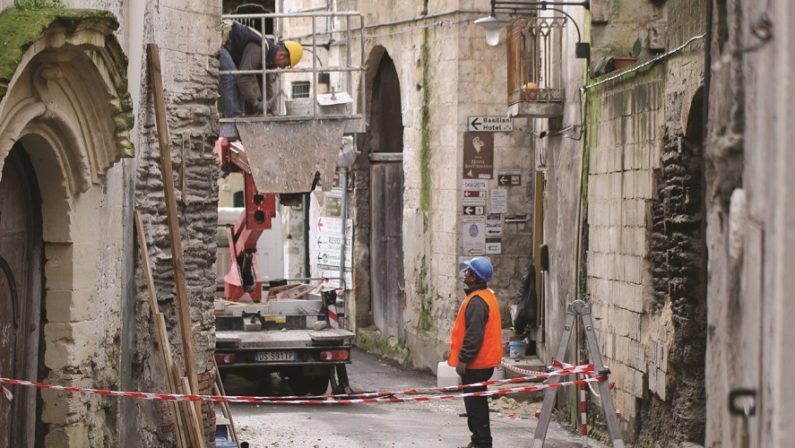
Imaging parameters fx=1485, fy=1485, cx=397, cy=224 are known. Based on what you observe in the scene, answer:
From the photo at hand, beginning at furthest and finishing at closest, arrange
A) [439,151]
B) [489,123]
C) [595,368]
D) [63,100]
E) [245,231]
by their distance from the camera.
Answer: [439,151] → [489,123] → [245,231] → [595,368] → [63,100]

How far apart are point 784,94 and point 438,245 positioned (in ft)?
55.3

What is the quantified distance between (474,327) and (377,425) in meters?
3.28

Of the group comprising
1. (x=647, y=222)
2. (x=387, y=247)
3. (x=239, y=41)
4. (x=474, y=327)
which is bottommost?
(x=474, y=327)

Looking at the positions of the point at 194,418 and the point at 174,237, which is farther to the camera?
the point at 174,237

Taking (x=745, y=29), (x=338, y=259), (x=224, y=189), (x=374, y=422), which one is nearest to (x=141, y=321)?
(x=374, y=422)

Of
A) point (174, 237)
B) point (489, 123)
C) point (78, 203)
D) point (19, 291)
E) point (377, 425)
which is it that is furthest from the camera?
point (489, 123)

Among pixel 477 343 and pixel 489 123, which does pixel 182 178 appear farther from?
pixel 489 123

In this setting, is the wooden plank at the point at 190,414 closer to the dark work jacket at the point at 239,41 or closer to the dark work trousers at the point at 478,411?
the dark work trousers at the point at 478,411

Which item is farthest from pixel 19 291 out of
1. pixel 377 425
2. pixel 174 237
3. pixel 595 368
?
pixel 377 425

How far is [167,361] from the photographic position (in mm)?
10148

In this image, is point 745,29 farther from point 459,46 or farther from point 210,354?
point 459,46

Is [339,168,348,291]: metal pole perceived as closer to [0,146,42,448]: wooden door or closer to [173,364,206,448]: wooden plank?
[173,364,206,448]: wooden plank

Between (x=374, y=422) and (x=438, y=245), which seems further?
(x=438, y=245)

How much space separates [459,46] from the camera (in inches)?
775
